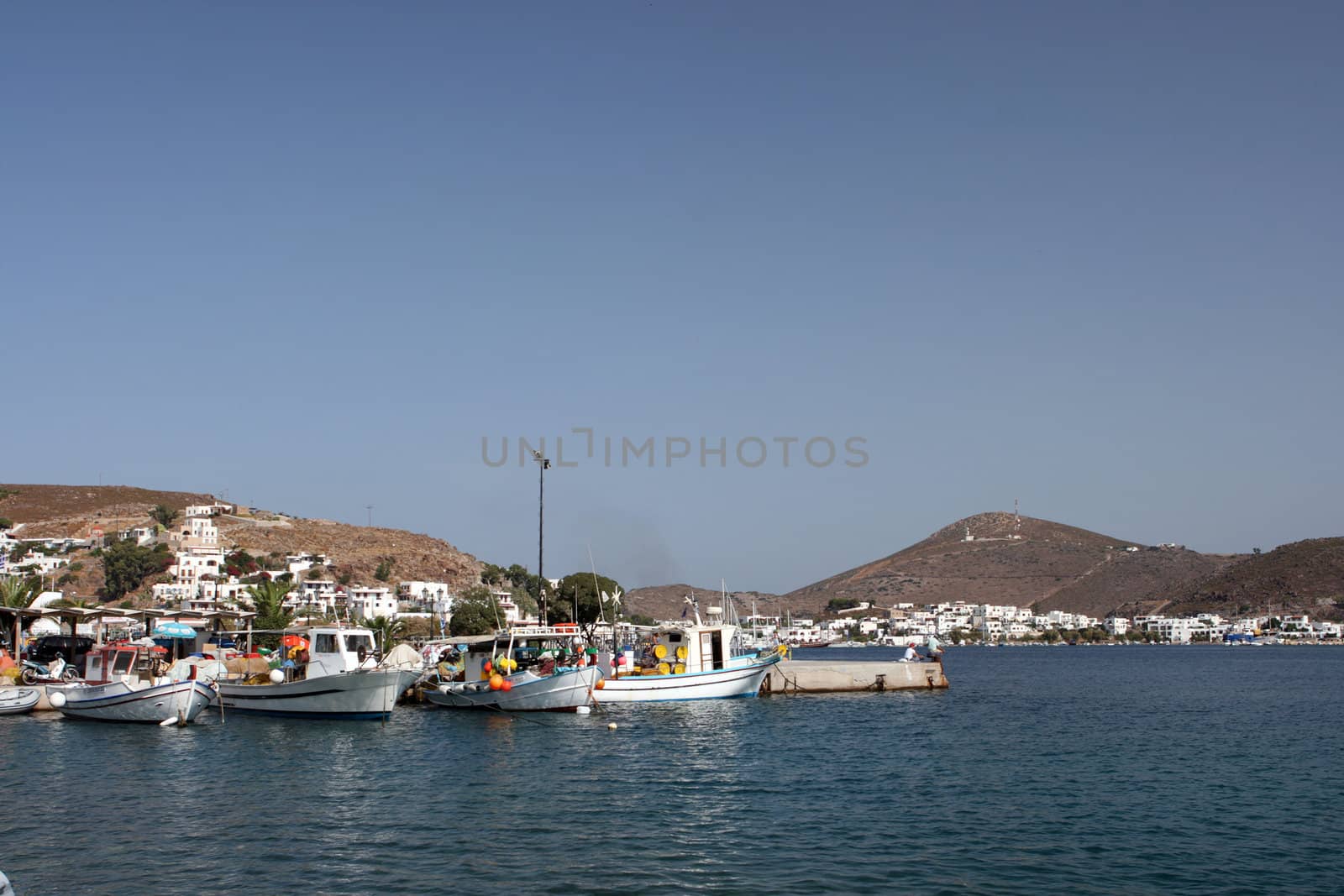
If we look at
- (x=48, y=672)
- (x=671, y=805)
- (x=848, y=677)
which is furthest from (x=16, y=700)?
(x=848, y=677)

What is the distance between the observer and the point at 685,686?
51.9 m

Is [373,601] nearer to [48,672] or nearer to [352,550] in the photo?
[352,550]

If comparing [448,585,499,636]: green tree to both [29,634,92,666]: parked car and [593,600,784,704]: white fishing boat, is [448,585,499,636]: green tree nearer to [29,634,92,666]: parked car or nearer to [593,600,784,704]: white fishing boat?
[29,634,92,666]: parked car

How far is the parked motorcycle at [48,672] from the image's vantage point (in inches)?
1964

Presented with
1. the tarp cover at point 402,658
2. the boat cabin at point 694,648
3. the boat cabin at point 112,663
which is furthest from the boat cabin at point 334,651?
the boat cabin at point 694,648

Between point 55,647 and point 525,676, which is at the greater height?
point 55,647

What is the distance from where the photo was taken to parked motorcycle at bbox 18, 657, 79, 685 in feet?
164

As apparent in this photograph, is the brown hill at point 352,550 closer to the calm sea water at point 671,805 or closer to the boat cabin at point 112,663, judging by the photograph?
the boat cabin at point 112,663

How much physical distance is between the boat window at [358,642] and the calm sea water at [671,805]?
12.8ft

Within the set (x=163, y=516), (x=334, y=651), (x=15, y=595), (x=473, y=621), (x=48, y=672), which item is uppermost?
(x=163, y=516)

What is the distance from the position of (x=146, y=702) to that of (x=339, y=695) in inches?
279

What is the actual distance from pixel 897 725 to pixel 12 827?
32.0 m

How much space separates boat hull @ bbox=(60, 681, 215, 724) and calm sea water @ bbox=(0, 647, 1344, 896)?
1.14m

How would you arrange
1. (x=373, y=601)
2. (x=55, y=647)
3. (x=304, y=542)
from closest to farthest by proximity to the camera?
1. (x=55, y=647)
2. (x=373, y=601)
3. (x=304, y=542)
